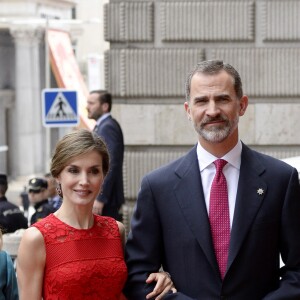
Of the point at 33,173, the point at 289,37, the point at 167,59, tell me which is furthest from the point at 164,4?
the point at 33,173

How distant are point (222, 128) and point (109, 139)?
6027mm

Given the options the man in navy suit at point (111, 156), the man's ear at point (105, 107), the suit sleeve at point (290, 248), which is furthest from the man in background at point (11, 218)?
the suit sleeve at point (290, 248)

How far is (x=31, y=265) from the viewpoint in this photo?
15.1 feet

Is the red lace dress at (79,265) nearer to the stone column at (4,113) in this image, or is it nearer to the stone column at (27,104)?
the stone column at (27,104)

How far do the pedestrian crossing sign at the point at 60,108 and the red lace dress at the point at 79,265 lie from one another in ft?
39.1

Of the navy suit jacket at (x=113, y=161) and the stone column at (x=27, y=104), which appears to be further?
the stone column at (x=27, y=104)

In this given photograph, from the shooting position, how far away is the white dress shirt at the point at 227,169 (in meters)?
4.60

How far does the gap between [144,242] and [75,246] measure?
0.31 m

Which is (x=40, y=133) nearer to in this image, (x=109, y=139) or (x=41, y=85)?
(x=41, y=85)

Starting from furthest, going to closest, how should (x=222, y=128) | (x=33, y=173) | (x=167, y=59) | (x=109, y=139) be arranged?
1. (x=33, y=173)
2. (x=167, y=59)
3. (x=109, y=139)
4. (x=222, y=128)

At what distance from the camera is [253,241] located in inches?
178

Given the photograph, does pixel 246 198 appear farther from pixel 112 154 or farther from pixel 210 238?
pixel 112 154

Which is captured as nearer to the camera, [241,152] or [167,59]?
[241,152]

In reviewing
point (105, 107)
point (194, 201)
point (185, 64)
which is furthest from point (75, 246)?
point (185, 64)
